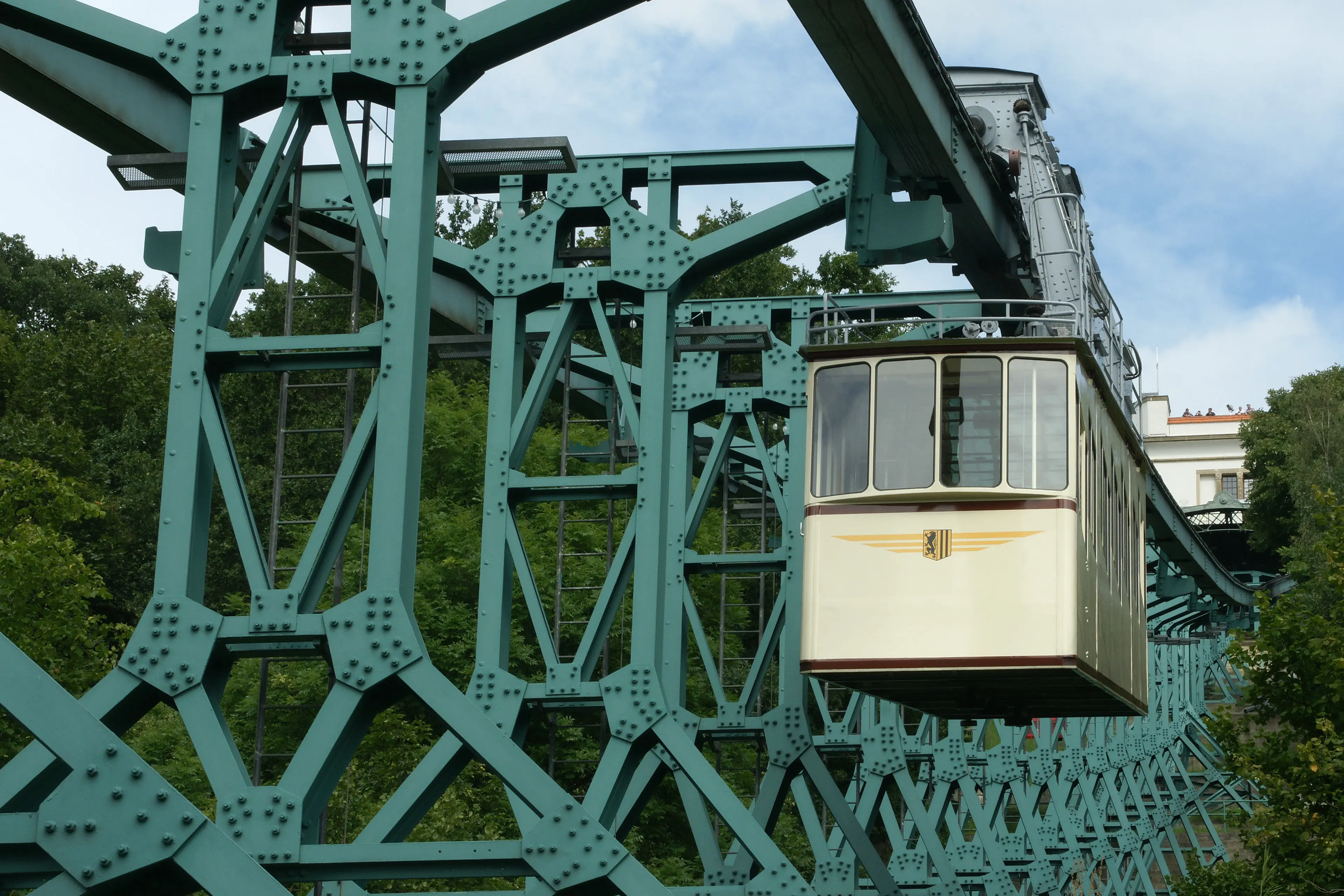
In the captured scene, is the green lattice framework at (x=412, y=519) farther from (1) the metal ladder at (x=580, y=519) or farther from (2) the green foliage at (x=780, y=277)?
(2) the green foliage at (x=780, y=277)

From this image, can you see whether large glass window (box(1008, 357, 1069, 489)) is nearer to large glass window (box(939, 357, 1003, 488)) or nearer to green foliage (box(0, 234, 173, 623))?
large glass window (box(939, 357, 1003, 488))

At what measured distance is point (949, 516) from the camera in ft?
39.6

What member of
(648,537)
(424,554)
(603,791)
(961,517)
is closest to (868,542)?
(961,517)

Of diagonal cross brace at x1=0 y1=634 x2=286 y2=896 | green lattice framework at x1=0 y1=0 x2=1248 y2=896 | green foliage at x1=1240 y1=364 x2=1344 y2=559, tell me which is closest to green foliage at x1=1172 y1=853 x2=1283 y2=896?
green lattice framework at x1=0 y1=0 x2=1248 y2=896

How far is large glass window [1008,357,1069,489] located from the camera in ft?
39.3

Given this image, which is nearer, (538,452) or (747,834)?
(747,834)

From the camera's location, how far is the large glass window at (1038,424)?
12.0 m

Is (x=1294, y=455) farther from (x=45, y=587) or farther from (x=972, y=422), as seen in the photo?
(x=972, y=422)

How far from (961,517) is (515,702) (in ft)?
11.1

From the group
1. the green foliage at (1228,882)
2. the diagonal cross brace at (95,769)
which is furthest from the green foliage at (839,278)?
the diagonal cross brace at (95,769)

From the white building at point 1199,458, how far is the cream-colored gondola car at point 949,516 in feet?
244

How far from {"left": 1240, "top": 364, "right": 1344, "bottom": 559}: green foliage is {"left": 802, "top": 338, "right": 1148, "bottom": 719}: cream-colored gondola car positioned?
40.1m

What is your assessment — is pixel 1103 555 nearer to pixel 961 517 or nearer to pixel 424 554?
pixel 961 517

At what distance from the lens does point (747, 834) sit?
37.1 ft
